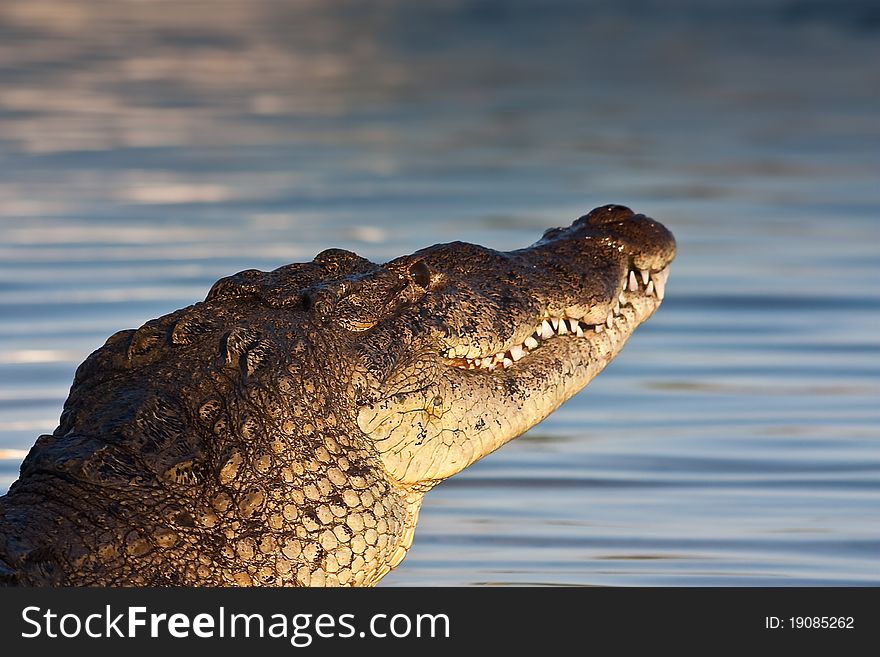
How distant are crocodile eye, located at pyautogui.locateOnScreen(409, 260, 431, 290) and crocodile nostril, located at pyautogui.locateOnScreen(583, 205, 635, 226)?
3.30 ft

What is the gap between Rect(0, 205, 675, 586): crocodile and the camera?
4.49m

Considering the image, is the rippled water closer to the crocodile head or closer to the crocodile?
the crocodile head

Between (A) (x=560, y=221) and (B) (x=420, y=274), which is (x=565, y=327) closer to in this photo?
(B) (x=420, y=274)

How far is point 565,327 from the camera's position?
5.54m

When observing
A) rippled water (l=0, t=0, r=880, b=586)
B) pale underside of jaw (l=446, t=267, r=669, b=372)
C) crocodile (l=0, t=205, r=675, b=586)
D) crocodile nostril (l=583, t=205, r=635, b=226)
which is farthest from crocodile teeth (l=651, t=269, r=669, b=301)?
rippled water (l=0, t=0, r=880, b=586)

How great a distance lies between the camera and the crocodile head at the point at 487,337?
4.90 metres

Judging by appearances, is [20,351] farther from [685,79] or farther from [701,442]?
[685,79]

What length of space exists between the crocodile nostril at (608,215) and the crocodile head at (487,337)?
0.03 metres

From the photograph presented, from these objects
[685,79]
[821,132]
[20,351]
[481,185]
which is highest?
[685,79]

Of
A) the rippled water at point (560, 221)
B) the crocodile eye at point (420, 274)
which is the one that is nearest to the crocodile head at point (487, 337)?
the crocodile eye at point (420, 274)

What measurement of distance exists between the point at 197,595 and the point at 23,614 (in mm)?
423

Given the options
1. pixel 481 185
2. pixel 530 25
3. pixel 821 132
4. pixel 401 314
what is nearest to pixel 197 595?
pixel 401 314

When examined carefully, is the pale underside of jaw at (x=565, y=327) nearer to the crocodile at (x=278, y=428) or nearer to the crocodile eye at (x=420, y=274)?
the crocodile at (x=278, y=428)

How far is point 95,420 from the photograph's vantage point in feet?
15.1
